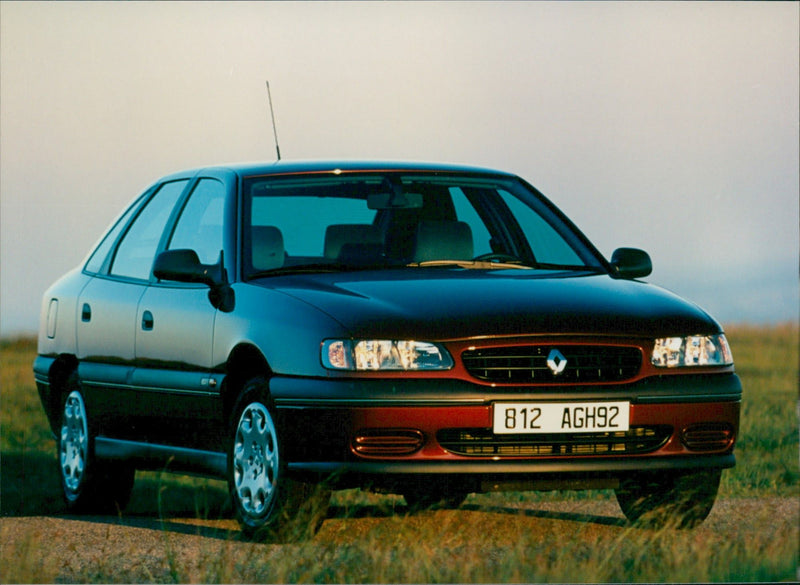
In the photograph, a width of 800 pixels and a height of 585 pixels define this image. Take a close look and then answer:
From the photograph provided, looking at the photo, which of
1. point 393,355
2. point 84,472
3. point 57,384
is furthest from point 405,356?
point 57,384

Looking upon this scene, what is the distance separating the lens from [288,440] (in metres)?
7.68

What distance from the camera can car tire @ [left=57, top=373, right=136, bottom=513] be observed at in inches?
402

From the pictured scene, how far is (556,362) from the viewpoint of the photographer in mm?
7562

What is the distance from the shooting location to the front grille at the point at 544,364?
750cm

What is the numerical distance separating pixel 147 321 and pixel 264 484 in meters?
1.74

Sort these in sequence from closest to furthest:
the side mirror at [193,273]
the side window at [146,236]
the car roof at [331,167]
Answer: the side mirror at [193,273]
the car roof at [331,167]
the side window at [146,236]

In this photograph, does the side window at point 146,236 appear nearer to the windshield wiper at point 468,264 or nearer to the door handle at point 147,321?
the door handle at point 147,321

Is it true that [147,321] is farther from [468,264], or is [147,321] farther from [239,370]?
[468,264]

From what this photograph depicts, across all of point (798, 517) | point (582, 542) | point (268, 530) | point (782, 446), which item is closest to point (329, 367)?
point (268, 530)

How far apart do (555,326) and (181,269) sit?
1.93 metres

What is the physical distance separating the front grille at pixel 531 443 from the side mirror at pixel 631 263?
→ 142cm

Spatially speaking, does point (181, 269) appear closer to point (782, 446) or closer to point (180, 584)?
point (180, 584)

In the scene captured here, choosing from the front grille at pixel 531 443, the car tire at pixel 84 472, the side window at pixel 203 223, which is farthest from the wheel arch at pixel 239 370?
the car tire at pixel 84 472

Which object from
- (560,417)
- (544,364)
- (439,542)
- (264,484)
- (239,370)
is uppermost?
(544,364)
